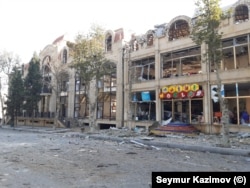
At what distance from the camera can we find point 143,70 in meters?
29.9

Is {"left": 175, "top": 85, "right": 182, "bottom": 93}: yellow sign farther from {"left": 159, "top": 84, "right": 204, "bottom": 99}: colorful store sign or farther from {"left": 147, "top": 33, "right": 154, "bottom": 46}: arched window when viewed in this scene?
{"left": 147, "top": 33, "right": 154, "bottom": 46}: arched window

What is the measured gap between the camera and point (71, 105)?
126 ft

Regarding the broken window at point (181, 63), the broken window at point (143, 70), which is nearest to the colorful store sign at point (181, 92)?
the broken window at point (181, 63)

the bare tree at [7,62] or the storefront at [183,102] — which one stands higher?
the bare tree at [7,62]

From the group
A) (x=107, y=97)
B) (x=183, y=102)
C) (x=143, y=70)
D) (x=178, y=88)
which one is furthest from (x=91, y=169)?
(x=107, y=97)

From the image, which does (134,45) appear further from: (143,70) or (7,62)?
(7,62)

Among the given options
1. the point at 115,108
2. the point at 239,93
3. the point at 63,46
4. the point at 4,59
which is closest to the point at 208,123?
the point at 239,93

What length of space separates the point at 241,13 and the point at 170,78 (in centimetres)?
809

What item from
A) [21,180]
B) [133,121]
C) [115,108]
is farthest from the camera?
[115,108]

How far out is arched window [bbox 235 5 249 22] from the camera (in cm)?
2144

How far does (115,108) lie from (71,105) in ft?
29.0

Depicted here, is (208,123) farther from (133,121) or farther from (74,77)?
(74,77)

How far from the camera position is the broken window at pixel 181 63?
24656 millimetres

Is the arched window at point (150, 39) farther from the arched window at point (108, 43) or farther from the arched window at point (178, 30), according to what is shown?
the arched window at point (108, 43)
